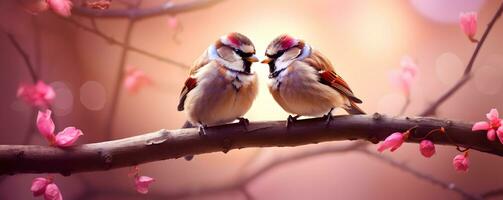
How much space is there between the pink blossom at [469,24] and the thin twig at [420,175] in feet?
1.15

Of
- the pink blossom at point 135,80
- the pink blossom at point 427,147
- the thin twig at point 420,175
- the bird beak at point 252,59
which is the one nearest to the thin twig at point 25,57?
the pink blossom at point 135,80

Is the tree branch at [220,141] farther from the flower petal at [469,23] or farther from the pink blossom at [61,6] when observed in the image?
the pink blossom at [61,6]

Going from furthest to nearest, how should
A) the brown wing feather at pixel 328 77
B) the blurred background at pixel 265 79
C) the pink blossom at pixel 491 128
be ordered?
the blurred background at pixel 265 79, the brown wing feather at pixel 328 77, the pink blossom at pixel 491 128

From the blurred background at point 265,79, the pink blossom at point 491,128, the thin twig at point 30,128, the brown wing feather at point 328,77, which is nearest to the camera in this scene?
the pink blossom at point 491,128

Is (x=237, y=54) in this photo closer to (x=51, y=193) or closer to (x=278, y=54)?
(x=278, y=54)

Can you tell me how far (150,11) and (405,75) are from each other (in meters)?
0.71

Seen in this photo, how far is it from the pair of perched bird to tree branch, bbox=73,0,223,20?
238 mm

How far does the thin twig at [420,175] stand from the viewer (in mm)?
1220

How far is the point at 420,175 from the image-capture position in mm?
1246

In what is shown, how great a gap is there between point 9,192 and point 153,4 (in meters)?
0.63

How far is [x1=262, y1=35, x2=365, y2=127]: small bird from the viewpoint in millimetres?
1104

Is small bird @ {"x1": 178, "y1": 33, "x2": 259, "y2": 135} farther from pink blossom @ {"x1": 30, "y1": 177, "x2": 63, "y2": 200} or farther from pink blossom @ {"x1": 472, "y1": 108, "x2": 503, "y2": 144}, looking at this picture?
pink blossom @ {"x1": 472, "y1": 108, "x2": 503, "y2": 144}

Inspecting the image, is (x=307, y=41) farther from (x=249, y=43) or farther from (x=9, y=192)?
(x=9, y=192)

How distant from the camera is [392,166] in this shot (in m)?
1.27
